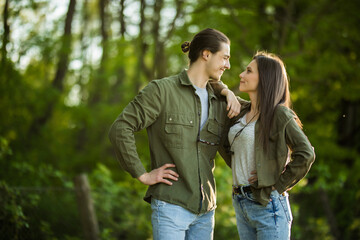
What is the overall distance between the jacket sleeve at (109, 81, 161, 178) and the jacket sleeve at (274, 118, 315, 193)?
88cm

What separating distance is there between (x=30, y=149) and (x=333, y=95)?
724 cm

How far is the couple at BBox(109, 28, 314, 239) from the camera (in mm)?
2770

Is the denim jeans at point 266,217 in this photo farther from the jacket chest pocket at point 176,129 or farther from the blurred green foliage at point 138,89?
the blurred green foliage at point 138,89

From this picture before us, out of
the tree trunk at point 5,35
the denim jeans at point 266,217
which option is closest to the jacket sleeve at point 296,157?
the denim jeans at point 266,217

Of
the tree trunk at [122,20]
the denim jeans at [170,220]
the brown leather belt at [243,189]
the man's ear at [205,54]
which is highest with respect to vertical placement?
the tree trunk at [122,20]

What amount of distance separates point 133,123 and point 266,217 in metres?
1.05

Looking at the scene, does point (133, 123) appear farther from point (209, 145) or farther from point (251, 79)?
point (251, 79)

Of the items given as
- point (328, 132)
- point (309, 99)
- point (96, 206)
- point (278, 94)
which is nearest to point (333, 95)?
point (309, 99)

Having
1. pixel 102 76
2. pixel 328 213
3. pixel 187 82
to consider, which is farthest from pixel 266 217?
pixel 102 76

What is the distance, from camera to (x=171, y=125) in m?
2.90

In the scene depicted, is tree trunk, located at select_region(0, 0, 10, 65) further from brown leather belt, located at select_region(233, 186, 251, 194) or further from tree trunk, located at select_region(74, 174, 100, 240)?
brown leather belt, located at select_region(233, 186, 251, 194)

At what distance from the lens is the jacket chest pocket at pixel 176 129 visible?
9.48ft

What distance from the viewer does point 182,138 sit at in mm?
2893

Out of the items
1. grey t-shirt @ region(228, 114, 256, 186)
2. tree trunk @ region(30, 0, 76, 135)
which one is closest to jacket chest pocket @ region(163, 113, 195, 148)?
grey t-shirt @ region(228, 114, 256, 186)
